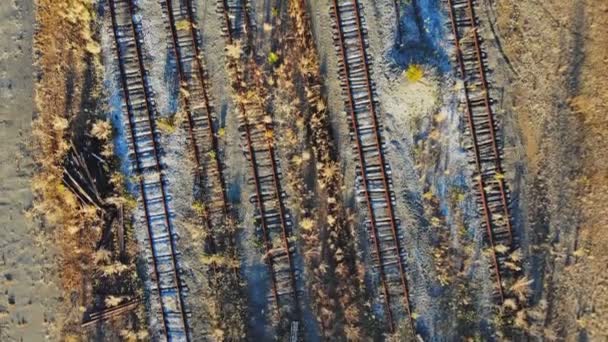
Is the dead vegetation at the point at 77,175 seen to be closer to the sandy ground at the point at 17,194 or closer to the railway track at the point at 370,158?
the sandy ground at the point at 17,194

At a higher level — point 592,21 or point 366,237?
point 592,21

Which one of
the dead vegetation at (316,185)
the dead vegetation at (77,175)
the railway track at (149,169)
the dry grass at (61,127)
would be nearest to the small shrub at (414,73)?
the dead vegetation at (316,185)

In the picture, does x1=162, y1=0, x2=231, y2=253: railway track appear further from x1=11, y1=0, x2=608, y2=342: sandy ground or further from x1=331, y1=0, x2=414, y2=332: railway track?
x1=331, y1=0, x2=414, y2=332: railway track

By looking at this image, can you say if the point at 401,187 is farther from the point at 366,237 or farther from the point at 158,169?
the point at 158,169

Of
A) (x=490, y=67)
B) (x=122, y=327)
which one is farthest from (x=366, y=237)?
(x=122, y=327)

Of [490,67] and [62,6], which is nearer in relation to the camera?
[490,67]

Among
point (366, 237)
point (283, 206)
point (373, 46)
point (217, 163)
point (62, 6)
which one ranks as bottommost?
point (366, 237)
